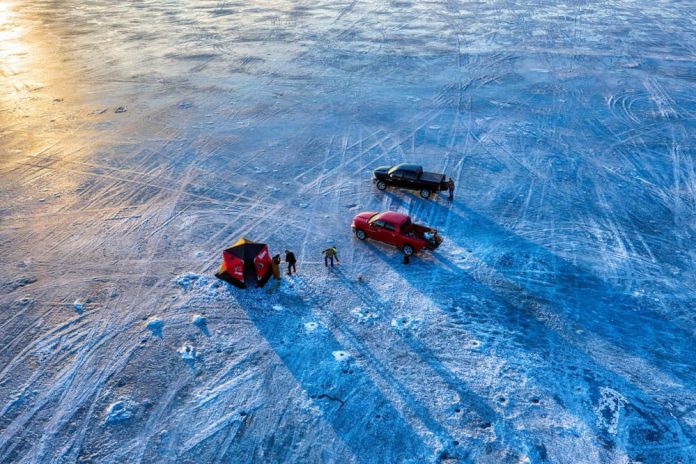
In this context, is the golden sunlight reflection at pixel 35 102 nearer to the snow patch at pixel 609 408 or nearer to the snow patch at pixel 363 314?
the snow patch at pixel 363 314

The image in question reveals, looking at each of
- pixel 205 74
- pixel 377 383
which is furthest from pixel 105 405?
pixel 205 74

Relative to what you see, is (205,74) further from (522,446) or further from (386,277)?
(522,446)

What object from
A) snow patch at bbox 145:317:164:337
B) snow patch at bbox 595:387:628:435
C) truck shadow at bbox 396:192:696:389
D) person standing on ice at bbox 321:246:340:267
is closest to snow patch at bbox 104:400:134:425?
snow patch at bbox 145:317:164:337

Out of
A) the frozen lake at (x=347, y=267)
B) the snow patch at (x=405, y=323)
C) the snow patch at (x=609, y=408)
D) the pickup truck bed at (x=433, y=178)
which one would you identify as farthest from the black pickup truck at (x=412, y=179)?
the snow patch at (x=609, y=408)

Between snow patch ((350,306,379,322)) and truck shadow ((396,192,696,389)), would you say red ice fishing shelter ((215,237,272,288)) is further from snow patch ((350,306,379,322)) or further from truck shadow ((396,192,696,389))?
truck shadow ((396,192,696,389))

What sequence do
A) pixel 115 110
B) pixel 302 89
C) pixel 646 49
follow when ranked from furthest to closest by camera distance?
1. pixel 646 49
2. pixel 302 89
3. pixel 115 110
